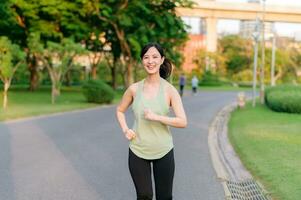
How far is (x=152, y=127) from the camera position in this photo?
438 centimetres

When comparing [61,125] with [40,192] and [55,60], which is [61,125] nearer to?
[40,192]

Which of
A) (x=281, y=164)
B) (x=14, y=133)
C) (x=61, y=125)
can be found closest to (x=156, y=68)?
(x=281, y=164)

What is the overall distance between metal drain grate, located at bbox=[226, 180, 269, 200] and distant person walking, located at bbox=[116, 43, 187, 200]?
9.35ft

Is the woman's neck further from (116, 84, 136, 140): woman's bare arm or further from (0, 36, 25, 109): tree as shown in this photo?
(0, 36, 25, 109): tree

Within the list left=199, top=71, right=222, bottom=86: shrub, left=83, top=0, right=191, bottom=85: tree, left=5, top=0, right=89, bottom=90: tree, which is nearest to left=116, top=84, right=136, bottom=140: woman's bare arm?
left=83, top=0, right=191, bottom=85: tree

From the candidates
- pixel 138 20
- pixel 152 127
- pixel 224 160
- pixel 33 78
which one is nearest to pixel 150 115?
pixel 152 127

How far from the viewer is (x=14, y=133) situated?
1413cm

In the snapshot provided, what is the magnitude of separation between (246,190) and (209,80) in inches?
2219

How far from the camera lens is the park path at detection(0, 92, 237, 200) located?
7145mm

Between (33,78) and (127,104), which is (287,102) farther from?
(33,78)

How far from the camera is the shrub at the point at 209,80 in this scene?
62947 mm

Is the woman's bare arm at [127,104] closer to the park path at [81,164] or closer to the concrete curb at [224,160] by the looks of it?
the park path at [81,164]

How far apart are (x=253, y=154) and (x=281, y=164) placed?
4.71 ft

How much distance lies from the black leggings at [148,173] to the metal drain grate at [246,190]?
2761mm
